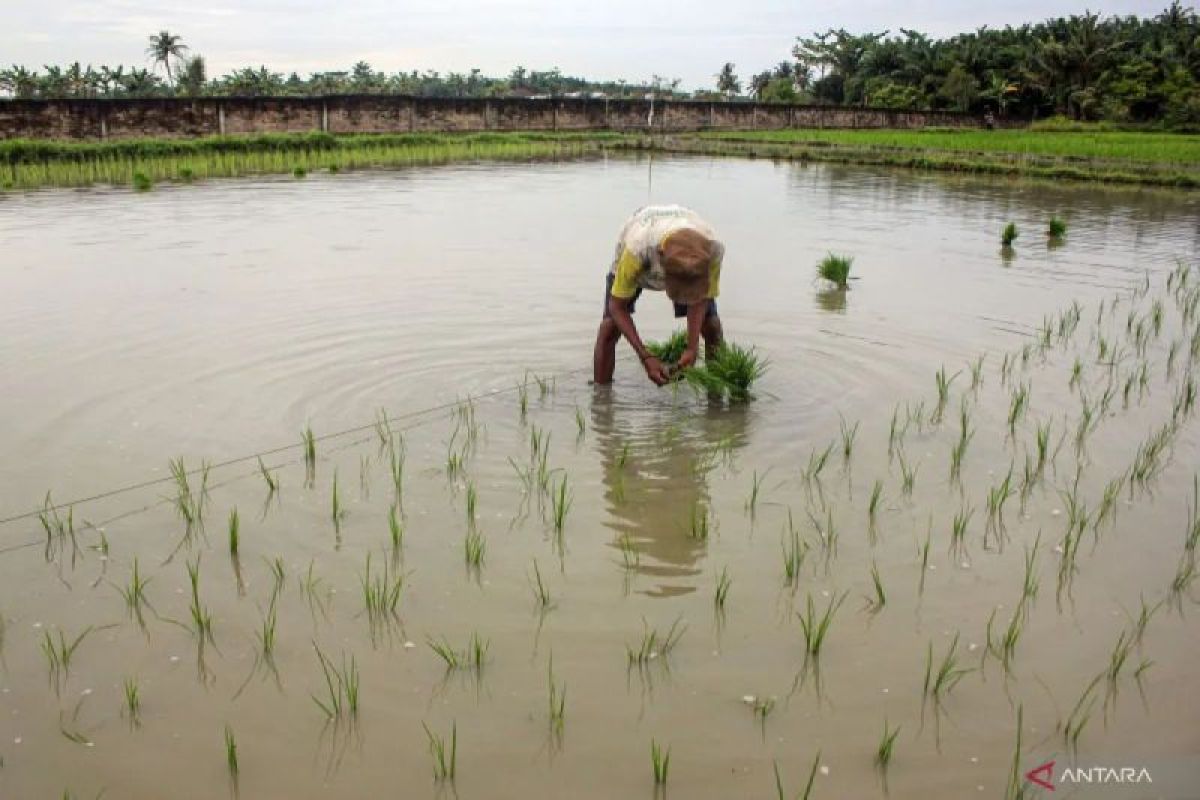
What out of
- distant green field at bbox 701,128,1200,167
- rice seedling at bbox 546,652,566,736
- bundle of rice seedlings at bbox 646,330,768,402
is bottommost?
rice seedling at bbox 546,652,566,736

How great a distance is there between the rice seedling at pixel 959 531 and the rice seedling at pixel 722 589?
30.6 inches

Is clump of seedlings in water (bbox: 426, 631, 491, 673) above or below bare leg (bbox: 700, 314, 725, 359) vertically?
below

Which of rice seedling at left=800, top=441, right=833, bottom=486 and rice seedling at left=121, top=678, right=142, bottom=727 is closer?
rice seedling at left=121, top=678, right=142, bottom=727

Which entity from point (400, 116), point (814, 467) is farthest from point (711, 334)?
point (400, 116)

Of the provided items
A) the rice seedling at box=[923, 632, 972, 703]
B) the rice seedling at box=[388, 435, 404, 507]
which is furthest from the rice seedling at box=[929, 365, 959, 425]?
the rice seedling at box=[388, 435, 404, 507]

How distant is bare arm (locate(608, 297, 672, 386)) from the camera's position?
4.20 m

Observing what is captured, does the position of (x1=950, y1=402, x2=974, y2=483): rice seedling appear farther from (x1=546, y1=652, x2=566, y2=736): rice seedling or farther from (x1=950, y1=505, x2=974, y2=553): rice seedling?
(x1=546, y1=652, x2=566, y2=736): rice seedling

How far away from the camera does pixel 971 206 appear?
508 inches

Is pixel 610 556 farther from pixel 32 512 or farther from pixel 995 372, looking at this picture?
pixel 995 372

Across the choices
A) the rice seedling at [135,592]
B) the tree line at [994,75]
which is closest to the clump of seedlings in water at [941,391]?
the rice seedling at [135,592]

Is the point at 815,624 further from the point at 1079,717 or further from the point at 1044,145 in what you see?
the point at 1044,145

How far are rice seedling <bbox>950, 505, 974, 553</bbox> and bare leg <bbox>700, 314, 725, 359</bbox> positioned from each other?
58.9 inches

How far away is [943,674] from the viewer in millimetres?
2408

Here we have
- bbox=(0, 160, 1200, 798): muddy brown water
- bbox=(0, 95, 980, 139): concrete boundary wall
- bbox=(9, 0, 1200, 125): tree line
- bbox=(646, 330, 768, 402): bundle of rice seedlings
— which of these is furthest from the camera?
bbox=(9, 0, 1200, 125): tree line
